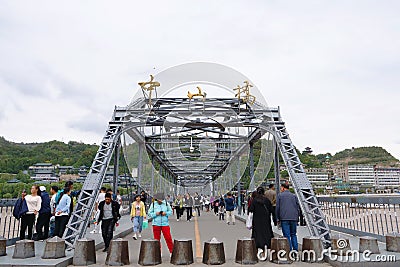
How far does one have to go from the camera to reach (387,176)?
166625 millimetres

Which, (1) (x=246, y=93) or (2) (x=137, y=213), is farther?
(1) (x=246, y=93)

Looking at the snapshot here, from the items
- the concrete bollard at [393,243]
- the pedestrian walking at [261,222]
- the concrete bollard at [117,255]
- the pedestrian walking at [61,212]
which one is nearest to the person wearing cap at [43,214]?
the pedestrian walking at [61,212]

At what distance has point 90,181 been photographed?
9.77m

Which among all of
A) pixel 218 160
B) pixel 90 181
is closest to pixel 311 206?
pixel 90 181

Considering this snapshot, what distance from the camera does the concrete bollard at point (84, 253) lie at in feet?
22.6

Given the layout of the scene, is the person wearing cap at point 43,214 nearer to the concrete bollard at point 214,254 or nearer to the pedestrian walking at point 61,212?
the pedestrian walking at point 61,212

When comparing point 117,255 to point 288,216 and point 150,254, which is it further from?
point 288,216

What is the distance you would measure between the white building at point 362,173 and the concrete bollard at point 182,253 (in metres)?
168

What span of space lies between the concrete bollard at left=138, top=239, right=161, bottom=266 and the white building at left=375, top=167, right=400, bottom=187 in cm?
18133

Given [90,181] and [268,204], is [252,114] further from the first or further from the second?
[90,181]

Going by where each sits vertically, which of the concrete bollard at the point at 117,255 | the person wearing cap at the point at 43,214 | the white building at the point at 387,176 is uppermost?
the white building at the point at 387,176

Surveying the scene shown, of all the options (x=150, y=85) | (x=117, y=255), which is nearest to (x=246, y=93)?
(x=150, y=85)

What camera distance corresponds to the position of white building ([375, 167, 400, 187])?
536ft

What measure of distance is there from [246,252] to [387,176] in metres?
188
